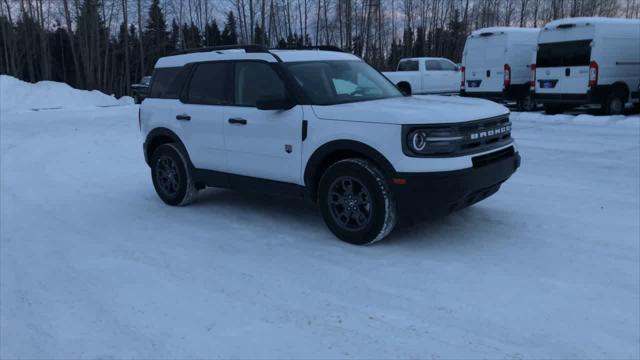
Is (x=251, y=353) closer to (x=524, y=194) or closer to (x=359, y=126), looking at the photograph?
(x=359, y=126)

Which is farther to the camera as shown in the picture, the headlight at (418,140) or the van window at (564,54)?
the van window at (564,54)

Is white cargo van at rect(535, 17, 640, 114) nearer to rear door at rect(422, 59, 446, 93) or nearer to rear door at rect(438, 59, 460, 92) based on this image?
rear door at rect(422, 59, 446, 93)

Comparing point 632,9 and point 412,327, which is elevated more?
point 632,9

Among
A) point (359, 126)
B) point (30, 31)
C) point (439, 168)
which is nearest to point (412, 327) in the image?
point (439, 168)

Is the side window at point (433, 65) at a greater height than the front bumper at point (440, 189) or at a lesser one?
greater

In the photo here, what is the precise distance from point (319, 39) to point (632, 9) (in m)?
35.4

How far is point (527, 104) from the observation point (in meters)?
18.7

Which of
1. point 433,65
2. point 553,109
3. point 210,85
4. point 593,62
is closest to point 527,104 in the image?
point 553,109

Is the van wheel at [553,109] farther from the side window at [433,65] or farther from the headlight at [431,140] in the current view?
the headlight at [431,140]

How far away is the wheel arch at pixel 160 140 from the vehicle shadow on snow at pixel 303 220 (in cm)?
77

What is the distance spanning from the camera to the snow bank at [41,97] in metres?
26.1

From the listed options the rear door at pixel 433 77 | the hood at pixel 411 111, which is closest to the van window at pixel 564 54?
the rear door at pixel 433 77

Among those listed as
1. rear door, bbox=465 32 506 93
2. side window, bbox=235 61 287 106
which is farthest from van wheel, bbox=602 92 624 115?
side window, bbox=235 61 287 106

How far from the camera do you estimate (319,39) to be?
158ft
